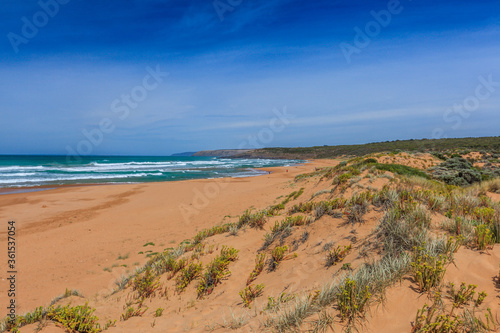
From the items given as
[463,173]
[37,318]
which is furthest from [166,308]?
[463,173]

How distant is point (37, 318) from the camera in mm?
3549

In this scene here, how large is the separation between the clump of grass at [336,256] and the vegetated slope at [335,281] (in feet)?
0.08

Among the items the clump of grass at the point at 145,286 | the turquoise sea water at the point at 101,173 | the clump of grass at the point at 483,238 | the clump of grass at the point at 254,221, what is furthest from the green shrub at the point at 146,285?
the turquoise sea water at the point at 101,173

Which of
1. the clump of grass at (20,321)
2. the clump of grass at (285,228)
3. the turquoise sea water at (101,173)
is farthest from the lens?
the turquoise sea water at (101,173)

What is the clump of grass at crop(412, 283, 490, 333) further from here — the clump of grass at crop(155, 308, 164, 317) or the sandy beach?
the sandy beach

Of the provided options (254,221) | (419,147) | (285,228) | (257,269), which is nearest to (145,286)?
(257,269)

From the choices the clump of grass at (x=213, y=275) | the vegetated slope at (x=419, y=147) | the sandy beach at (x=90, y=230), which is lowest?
the sandy beach at (x=90, y=230)

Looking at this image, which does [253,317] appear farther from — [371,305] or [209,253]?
A: [209,253]

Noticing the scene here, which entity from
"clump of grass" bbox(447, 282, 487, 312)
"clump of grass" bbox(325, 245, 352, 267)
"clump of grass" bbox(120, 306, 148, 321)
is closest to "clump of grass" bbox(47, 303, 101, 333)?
"clump of grass" bbox(120, 306, 148, 321)

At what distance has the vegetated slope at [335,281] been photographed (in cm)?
260

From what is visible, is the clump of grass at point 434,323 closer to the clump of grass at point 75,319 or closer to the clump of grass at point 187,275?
the clump of grass at point 187,275

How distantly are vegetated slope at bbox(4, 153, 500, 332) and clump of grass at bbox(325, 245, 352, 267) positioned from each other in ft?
0.08

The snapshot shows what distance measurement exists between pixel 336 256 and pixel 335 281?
942 millimetres

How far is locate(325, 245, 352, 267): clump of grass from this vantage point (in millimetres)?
4109
